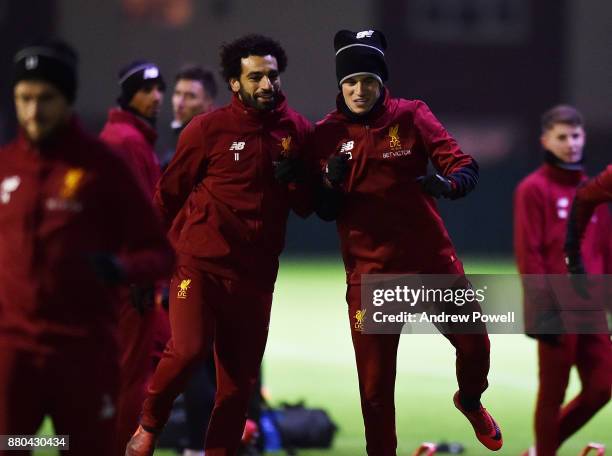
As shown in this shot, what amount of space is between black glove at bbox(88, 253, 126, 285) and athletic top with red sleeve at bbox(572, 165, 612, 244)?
3446 millimetres

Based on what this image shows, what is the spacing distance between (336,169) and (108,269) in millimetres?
2366

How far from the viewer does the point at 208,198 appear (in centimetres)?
831

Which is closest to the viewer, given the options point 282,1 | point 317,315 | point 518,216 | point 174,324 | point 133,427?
point 174,324

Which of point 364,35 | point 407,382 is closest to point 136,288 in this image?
point 364,35

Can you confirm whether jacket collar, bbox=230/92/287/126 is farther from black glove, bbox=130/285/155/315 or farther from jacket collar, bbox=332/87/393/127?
black glove, bbox=130/285/155/315

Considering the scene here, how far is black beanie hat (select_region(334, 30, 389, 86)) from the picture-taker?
8.27 m

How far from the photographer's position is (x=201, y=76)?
1012cm

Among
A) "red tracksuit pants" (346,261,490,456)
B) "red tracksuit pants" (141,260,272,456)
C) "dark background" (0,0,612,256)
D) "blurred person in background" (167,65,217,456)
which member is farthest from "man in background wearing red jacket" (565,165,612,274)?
"dark background" (0,0,612,256)

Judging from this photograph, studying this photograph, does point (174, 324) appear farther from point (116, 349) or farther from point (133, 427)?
point (116, 349)

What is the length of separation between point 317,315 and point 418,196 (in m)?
12.2

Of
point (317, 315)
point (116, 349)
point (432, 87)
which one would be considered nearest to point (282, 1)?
point (432, 87)

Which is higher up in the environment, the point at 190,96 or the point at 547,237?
the point at 190,96

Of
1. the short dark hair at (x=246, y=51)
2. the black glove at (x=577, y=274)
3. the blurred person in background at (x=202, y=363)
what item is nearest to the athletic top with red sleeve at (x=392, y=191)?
the short dark hair at (x=246, y=51)

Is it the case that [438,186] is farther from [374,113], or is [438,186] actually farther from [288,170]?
Answer: [288,170]
